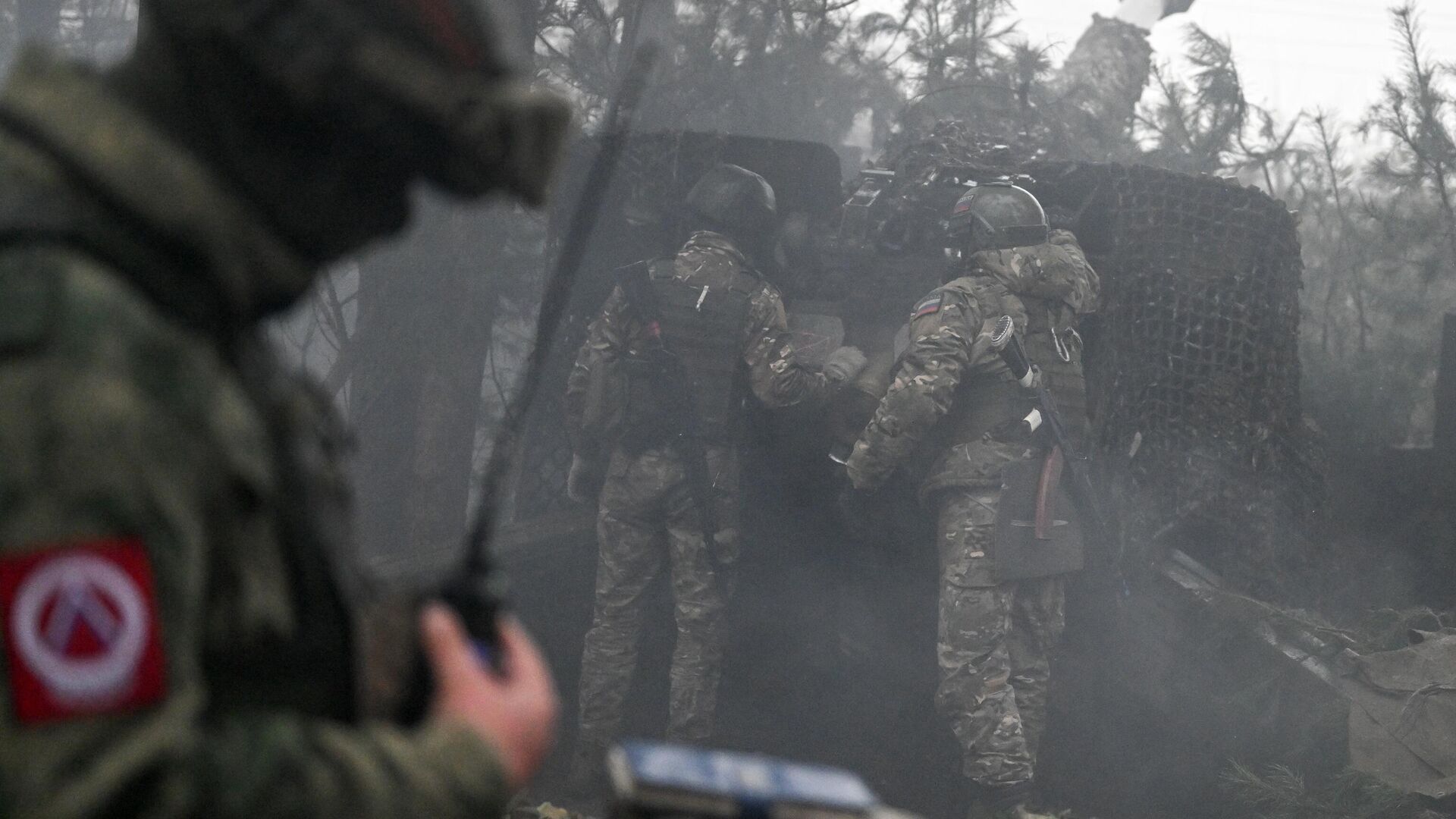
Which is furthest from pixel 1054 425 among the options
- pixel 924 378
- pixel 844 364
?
pixel 844 364

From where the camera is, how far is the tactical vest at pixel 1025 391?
6133mm

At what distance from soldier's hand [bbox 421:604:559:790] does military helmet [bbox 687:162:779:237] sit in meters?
5.48

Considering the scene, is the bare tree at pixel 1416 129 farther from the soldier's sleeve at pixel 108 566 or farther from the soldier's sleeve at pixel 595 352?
the soldier's sleeve at pixel 108 566

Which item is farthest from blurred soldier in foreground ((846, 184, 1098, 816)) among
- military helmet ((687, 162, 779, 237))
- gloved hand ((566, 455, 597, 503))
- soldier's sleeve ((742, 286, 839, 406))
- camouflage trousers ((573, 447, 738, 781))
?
gloved hand ((566, 455, 597, 503))

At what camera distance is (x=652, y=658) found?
721cm

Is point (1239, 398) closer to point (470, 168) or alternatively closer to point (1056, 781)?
point (1056, 781)

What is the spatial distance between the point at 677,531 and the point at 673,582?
10.4 inches

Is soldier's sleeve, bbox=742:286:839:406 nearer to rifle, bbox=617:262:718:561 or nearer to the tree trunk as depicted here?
rifle, bbox=617:262:718:561

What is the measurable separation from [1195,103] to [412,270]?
5396 mm

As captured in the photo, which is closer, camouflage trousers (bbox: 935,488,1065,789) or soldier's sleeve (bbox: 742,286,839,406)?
camouflage trousers (bbox: 935,488,1065,789)

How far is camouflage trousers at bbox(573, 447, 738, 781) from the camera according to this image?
639 cm

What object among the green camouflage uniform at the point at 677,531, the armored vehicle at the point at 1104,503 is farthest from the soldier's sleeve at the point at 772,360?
the armored vehicle at the point at 1104,503

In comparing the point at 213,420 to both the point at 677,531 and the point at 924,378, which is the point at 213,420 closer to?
the point at 924,378

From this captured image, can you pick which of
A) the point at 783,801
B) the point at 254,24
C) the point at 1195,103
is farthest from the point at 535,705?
the point at 1195,103
